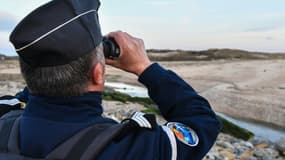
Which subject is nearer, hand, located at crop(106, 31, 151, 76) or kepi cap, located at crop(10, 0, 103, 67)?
kepi cap, located at crop(10, 0, 103, 67)

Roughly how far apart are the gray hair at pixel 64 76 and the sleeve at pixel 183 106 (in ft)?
0.82

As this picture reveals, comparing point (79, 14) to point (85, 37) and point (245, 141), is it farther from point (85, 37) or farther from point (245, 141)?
point (245, 141)

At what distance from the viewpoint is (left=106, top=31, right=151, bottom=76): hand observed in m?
1.98

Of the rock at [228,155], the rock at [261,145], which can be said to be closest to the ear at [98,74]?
the rock at [228,155]

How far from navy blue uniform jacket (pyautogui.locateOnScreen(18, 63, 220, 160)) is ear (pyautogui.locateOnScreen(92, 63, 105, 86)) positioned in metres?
0.05

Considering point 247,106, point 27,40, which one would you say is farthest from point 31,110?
point 247,106

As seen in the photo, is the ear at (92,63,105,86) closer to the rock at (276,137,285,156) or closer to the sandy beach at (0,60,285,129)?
the rock at (276,137,285,156)

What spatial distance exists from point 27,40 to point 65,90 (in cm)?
23

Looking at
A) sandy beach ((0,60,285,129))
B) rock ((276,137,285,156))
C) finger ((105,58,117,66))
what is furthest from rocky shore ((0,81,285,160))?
finger ((105,58,117,66))

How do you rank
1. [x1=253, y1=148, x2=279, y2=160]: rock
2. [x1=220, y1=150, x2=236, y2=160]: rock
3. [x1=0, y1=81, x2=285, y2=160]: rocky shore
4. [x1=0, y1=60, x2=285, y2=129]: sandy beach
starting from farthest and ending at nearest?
[x1=0, y1=60, x2=285, y2=129]: sandy beach → [x1=253, y1=148, x2=279, y2=160]: rock → [x1=0, y1=81, x2=285, y2=160]: rocky shore → [x1=220, y1=150, x2=236, y2=160]: rock

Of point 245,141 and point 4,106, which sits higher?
point 4,106

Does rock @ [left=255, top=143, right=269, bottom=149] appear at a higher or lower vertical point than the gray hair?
lower

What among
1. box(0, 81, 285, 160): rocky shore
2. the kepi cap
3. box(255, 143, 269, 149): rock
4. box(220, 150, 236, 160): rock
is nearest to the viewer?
the kepi cap

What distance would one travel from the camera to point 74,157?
5.55ft
